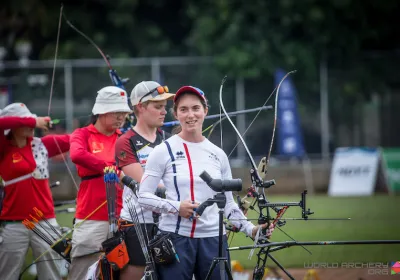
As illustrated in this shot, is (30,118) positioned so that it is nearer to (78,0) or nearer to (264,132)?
(264,132)

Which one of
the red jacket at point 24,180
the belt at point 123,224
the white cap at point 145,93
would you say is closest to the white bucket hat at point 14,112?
the red jacket at point 24,180

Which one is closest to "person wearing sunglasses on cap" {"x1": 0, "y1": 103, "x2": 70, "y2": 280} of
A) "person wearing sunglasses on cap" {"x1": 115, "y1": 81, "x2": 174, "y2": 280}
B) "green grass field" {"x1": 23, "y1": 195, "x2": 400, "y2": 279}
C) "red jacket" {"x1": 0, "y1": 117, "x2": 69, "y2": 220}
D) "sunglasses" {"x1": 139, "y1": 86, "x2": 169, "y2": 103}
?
"red jacket" {"x1": 0, "y1": 117, "x2": 69, "y2": 220}

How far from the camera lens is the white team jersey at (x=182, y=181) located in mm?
5938

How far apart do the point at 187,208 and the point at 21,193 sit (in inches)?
126

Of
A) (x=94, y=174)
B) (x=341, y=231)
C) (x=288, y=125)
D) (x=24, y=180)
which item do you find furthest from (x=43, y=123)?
(x=288, y=125)

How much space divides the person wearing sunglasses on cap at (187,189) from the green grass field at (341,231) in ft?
15.0

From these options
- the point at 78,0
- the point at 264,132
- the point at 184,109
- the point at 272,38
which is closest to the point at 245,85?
the point at 264,132

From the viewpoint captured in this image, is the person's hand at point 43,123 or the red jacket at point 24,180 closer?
the red jacket at point 24,180

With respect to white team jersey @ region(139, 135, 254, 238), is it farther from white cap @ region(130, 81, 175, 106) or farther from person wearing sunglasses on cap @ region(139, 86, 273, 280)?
white cap @ region(130, 81, 175, 106)

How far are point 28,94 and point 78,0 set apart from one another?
20.9ft

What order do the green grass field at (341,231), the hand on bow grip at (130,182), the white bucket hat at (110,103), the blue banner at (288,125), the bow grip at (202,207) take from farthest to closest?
the blue banner at (288,125) < the green grass field at (341,231) < the white bucket hat at (110,103) < the hand on bow grip at (130,182) < the bow grip at (202,207)

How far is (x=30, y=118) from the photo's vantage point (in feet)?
28.4

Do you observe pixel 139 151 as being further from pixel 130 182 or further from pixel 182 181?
pixel 182 181

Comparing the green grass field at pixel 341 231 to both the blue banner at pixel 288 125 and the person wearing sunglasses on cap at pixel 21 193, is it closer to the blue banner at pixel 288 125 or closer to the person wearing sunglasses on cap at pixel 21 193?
the blue banner at pixel 288 125
